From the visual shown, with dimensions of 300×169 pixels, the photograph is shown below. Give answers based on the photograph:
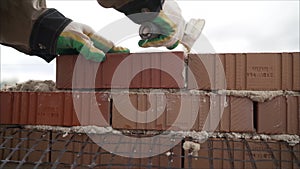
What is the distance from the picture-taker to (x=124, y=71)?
1.66 meters

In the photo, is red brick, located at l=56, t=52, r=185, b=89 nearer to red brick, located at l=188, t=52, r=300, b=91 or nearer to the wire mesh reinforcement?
red brick, located at l=188, t=52, r=300, b=91

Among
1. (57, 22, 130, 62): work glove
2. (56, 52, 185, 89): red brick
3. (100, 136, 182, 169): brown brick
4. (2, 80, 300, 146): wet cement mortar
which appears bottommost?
(100, 136, 182, 169): brown brick

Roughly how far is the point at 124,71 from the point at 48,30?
1.54ft

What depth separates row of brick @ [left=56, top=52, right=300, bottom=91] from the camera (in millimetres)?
1550

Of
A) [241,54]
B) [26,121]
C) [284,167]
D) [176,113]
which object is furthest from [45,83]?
[284,167]

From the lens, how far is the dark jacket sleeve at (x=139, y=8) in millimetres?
1460

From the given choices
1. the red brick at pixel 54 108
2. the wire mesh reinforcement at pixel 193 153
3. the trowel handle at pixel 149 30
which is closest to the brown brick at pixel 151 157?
the wire mesh reinforcement at pixel 193 153

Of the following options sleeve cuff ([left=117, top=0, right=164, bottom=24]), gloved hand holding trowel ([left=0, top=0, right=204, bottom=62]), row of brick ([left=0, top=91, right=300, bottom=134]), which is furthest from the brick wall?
sleeve cuff ([left=117, top=0, right=164, bottom=24])

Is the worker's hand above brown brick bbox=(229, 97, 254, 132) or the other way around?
above

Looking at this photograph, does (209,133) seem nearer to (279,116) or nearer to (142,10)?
(279,116)

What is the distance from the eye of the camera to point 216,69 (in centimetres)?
159

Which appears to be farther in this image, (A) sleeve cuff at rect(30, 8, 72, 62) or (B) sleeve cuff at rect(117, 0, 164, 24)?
(A) sleeve cuff at rect(30, 8, 72, 62)

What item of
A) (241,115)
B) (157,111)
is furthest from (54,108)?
(241,115)

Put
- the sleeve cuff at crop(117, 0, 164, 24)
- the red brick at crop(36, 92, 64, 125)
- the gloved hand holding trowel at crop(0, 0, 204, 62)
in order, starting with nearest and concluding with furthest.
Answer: the sleeve cuff at crop(117, 0, 164, 24)
the gloved hand holding trowel at crop(0, 0, 204, 62)
the red brick at crop(36, 92, 64, 125)
